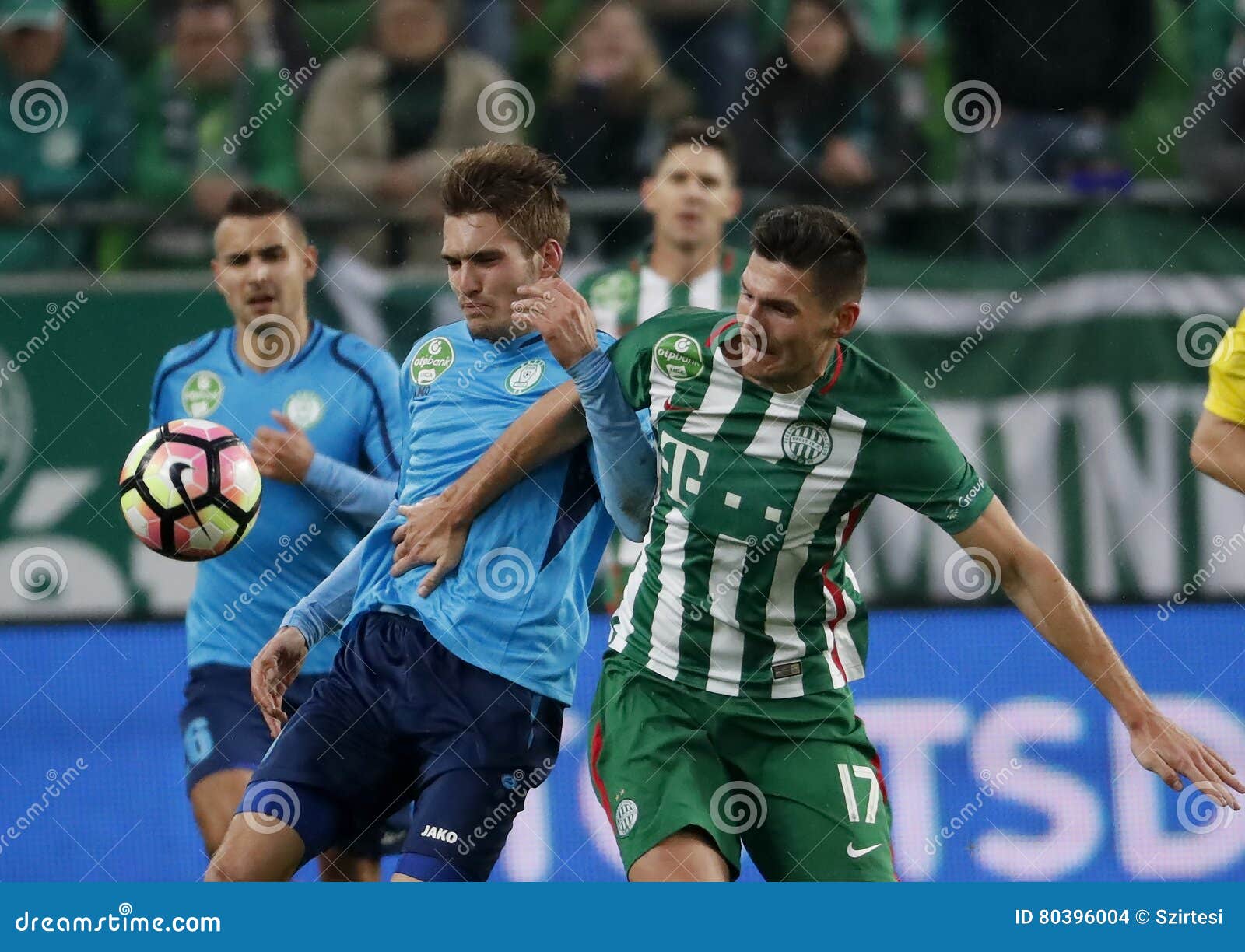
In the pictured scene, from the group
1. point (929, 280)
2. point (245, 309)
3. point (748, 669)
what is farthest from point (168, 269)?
point (748, 669)

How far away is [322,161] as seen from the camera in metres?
6.57

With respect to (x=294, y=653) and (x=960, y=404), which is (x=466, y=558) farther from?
(x=960, y=404)

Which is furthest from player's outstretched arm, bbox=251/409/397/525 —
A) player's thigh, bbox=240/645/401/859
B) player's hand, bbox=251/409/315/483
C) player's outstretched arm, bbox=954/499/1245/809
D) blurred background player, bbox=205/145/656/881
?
player's outstretched arm, bbox=954/499/1245/809

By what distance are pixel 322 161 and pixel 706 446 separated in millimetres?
3254

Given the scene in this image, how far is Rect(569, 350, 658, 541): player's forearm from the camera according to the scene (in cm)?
393

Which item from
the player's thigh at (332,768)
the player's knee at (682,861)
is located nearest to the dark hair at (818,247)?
the player's knee at (682,861)

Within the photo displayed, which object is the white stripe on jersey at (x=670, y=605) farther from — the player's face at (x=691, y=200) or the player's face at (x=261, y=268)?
the player's face at (x=691, y=200)

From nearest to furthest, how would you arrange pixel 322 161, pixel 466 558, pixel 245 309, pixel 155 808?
1. pixel 466 558
2. pixel 245 309
3. pixel 155 808
4. pixel 322 161

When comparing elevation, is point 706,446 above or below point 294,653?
above

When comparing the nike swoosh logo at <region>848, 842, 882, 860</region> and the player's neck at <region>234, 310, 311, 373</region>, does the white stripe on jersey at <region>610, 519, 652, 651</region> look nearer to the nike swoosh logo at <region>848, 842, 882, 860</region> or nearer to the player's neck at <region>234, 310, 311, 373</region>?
the nike swoosh logo at <region>848, 842, 882, 860</region>

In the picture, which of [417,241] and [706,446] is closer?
[706,446]

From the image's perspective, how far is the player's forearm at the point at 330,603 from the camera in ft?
14.0

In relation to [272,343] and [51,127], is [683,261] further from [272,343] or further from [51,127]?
[51,127]

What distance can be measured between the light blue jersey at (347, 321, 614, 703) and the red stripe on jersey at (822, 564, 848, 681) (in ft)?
2.12
